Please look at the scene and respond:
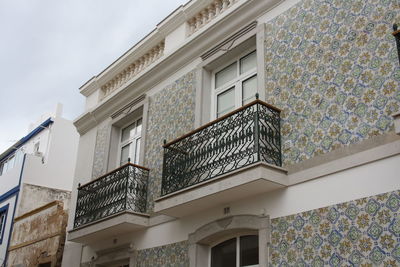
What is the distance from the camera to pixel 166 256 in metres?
9.41

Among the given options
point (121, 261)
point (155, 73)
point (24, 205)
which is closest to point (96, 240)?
point (121, 261)

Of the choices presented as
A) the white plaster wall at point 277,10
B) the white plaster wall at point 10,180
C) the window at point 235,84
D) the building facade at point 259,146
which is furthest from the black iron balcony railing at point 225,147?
the white plaster wall at point 10,180

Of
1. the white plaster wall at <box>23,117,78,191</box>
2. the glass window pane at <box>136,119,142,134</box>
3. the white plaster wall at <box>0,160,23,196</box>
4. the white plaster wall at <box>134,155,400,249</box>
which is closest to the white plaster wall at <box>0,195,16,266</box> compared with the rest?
the white plaster wall at <box>0,160,23,196</box>

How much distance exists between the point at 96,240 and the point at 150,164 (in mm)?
2112

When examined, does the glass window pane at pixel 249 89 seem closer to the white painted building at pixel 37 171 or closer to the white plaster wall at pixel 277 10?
the white plaster wall at pixel 277 10

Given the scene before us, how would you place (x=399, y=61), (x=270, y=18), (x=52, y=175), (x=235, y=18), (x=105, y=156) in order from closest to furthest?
(x=399, y=61)
(x=270, y=18)
(x=235, y=18)
(x=105, y=156)
(x=52, y=175)

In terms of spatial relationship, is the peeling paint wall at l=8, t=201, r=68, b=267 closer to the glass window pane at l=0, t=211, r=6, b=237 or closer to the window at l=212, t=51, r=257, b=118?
the glass window pane at l=0, t=211, r=6, b=237

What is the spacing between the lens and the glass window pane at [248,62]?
9484mm

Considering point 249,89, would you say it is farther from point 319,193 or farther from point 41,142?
point 41,142

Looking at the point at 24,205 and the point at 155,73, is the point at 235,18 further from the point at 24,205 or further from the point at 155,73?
the point at 24,205

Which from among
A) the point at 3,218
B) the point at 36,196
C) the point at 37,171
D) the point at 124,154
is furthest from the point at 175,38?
the point at 3,218

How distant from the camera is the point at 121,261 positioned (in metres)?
10.8

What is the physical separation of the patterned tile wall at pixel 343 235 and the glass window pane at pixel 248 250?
0.61 metres

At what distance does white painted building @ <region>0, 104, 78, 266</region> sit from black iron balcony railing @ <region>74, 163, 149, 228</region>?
7062 millimetres
